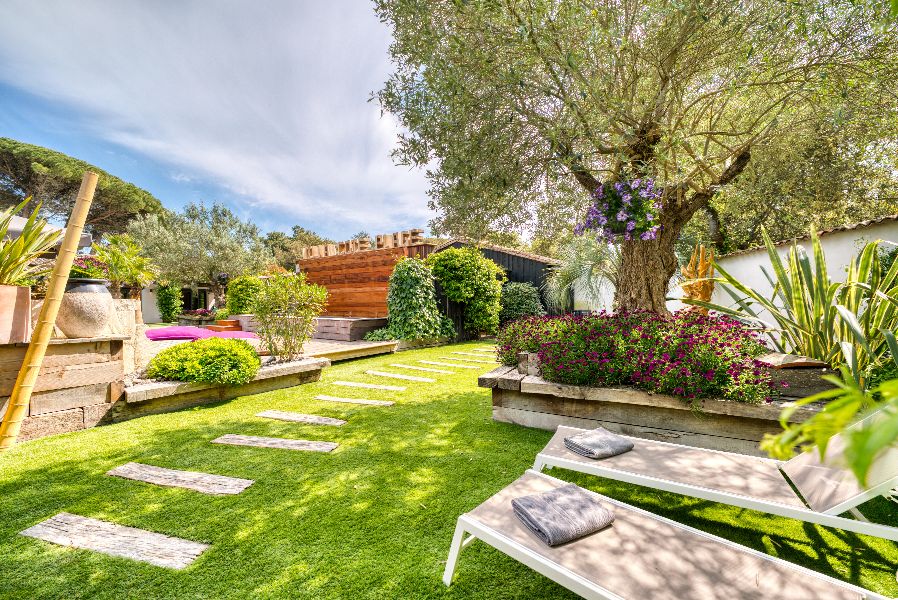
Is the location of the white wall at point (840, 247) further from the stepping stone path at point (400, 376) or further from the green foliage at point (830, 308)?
the stepping stone path at point (400, 376)

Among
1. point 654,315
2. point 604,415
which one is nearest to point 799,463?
point 604,415

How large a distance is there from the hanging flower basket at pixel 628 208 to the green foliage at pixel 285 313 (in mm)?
4969

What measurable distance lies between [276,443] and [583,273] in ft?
32.4

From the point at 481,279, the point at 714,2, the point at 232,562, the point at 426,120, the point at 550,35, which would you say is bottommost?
the point at 232,562

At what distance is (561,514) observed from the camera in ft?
6.70

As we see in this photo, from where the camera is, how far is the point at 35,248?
154 inches

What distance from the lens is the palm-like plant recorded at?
10745mm

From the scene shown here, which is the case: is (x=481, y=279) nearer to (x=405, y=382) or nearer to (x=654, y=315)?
(x=405, y=382)

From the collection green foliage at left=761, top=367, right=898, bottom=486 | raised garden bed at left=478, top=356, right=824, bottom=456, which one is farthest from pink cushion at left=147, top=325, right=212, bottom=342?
green foliage at left=761, top=367, right=898, bottom=486

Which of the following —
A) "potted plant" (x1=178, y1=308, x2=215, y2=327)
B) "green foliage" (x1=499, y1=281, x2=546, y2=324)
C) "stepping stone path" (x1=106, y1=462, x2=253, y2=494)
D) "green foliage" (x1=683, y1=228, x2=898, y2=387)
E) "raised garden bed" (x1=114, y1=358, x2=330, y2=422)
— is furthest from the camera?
"potted plant" (x1=178, y1=308, x2=215, y2=327)

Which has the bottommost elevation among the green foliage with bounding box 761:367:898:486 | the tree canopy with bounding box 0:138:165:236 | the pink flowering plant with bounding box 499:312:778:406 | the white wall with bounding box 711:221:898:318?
the pink flowering plant with bounding box 499:312:778:406

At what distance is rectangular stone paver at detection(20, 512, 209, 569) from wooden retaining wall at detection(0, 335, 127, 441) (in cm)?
196

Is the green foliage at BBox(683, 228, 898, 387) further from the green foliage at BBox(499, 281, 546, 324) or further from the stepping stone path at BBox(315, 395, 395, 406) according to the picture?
the green foliage at BBox(499, 281, 546, 324)

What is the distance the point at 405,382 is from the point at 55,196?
2648 centimetres
